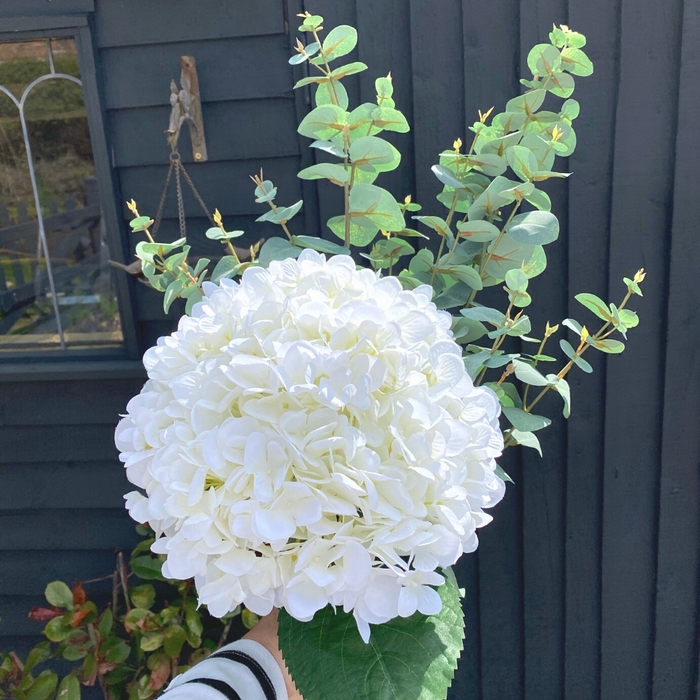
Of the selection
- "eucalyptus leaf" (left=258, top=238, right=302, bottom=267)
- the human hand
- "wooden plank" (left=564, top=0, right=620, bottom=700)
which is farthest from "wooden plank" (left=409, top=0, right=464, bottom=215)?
the human hand

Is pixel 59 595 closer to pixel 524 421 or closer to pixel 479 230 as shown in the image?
pixel 524 421

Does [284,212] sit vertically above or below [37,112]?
below

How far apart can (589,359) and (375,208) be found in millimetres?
852

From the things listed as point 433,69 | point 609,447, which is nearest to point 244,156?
point 433,69

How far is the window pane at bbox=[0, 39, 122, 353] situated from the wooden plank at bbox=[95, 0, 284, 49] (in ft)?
0.46

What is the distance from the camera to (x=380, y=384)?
1.90ft

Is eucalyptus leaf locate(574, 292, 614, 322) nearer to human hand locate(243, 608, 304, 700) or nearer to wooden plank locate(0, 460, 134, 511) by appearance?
human hand locate(243, 608, 304, 700)

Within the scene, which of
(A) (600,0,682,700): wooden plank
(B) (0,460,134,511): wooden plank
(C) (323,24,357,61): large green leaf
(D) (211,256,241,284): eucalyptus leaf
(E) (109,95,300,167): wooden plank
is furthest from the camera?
(B) (0,460,134,511): wooden plank

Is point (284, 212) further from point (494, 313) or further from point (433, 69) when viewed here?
point (433, 69)

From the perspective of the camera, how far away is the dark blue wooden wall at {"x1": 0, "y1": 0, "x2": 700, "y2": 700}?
1.30 metres

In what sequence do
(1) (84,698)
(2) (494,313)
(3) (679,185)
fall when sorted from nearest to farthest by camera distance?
(2) (494,313), (3) (679,185), (1) (84,698)

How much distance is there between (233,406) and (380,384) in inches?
6.2

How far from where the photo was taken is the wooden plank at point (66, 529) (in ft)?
5.47

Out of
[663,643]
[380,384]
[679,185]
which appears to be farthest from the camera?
[663,643]
